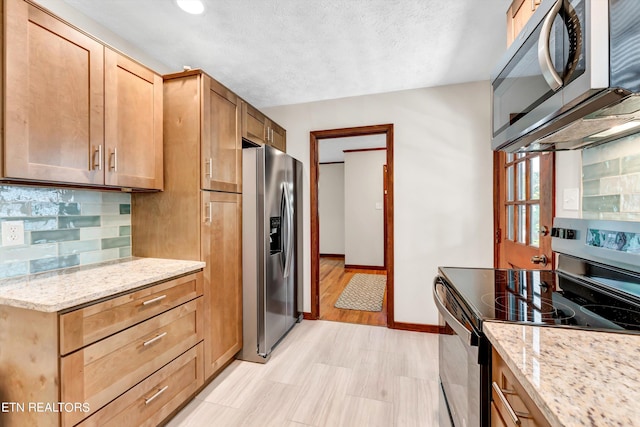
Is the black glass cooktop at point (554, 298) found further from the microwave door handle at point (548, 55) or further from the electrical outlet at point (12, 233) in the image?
the electrical outlet at point (12, 233)

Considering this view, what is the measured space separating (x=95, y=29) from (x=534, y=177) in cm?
308

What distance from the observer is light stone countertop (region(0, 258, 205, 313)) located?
1044mm

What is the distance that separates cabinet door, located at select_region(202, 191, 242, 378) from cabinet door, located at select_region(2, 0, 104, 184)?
2.19 feet

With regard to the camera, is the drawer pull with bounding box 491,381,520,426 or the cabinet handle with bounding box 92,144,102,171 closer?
the drawer pull with bounding box 491,381,520,426

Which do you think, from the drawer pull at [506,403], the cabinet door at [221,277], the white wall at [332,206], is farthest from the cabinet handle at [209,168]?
the white wall at [332,206]

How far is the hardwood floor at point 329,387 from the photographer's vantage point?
159 cm

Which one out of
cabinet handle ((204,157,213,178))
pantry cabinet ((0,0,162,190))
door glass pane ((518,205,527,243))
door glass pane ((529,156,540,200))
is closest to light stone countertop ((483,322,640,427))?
door glass pane ((529,156,540,200))

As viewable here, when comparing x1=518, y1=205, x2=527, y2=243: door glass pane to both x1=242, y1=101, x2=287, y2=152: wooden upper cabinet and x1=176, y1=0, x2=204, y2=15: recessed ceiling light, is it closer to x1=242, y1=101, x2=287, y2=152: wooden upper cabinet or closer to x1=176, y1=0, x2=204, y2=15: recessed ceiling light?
x1=242, y1=101, x2=287, y2=152: wooden upper cabinet

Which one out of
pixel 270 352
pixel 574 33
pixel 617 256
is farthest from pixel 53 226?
pixel 617 256

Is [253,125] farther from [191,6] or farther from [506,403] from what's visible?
[506,403]

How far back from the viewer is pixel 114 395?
3.98ft

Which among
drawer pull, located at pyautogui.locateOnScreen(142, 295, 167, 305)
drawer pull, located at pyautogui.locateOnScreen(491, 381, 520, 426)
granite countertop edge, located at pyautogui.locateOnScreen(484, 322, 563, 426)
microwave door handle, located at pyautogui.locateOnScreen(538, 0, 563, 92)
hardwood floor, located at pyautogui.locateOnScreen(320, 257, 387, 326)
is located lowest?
hardwood floor, located at pyautogui.locateOnScreen(320, 257, 387, 326)

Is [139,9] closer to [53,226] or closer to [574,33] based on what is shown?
[53,226]

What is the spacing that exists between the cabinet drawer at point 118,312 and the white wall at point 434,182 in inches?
82.0
